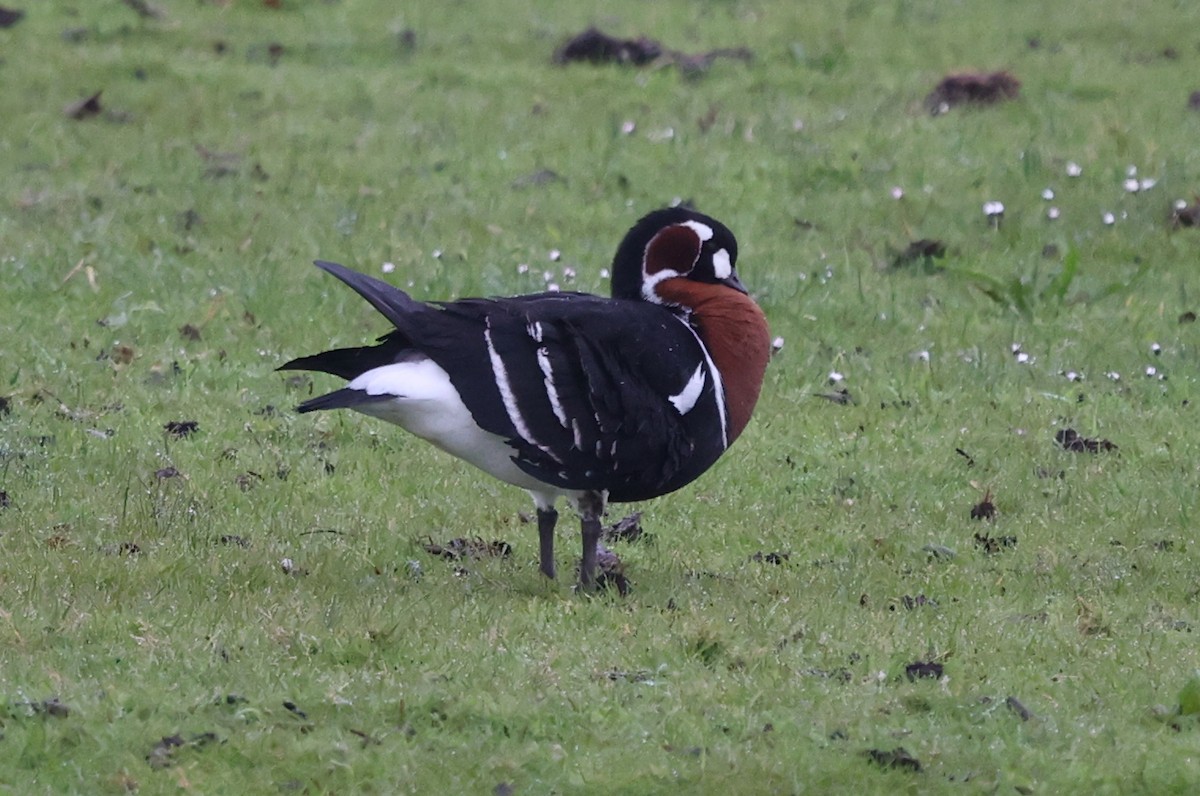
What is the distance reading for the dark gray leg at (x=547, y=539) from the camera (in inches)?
275

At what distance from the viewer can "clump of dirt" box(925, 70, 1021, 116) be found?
14695 millimetres

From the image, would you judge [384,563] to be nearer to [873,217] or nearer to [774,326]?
[774,326]

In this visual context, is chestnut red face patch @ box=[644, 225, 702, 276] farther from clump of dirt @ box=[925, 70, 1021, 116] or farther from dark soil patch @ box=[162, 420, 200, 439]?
clump of dirt @ box=[925, 70, 1021, 116]

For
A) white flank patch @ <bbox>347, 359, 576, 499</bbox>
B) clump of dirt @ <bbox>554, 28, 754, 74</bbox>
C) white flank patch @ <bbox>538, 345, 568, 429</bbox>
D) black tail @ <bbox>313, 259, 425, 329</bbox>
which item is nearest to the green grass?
clump of dirt @ <bbox>554, 28, 754, 74</bbox>

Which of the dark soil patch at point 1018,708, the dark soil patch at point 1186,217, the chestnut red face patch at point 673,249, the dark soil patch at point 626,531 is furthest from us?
the dark soil patch at point 1186,217

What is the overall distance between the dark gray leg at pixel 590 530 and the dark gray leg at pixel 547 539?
13 centimetres

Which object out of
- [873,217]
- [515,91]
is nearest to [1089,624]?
[873,217]

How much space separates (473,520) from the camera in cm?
787

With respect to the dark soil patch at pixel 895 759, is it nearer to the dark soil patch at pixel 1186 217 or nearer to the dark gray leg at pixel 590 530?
the dark gray leg at pixel 590 530

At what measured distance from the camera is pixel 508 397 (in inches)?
255

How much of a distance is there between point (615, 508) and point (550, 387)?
174 cm

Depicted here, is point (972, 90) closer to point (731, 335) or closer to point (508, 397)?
point (731, 335)

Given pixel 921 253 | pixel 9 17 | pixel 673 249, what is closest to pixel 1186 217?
pixel 921 253

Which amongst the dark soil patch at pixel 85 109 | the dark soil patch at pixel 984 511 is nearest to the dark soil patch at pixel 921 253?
the dark soil patch at pixel 984 511
